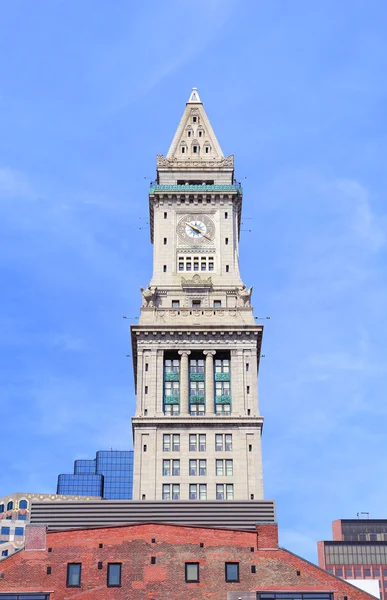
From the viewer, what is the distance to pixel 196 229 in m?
157

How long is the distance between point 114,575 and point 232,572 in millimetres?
9927

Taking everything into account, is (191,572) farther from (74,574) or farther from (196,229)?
(196,229)

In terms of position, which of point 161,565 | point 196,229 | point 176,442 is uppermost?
point 196,229

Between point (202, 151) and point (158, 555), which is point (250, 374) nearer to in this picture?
point (202, 151)

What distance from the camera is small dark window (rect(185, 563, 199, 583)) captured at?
274 ft

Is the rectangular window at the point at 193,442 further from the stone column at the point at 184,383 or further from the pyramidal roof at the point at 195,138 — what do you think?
the pyramidal roof at the point at 195,138

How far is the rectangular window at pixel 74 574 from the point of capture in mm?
83125

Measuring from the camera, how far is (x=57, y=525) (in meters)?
93.6

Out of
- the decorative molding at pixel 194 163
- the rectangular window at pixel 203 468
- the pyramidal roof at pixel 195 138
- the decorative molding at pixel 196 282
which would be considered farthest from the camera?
the pyramidal roof at pixel 195 138

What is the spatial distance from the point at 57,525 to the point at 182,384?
48.8m

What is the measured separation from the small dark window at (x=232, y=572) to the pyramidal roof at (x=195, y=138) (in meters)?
92.5

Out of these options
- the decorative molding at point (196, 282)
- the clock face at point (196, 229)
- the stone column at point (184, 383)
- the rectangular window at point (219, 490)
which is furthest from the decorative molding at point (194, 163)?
the rectangular window at point (219, 490)

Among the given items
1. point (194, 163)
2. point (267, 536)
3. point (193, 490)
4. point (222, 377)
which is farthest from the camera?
point (194, 163)

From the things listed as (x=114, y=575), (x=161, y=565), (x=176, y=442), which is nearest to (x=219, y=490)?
(x=176, y=442)
